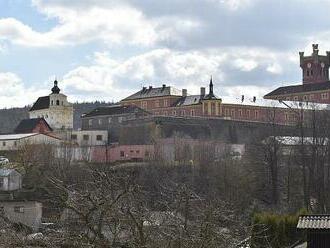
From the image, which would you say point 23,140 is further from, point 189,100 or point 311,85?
point 311,85

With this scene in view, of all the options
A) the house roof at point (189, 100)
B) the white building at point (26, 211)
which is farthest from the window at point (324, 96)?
the white building at point (26, 211)

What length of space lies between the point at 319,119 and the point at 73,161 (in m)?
17.8

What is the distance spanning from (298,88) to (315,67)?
20.9 feet

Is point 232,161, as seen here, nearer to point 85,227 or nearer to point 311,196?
point 311,196

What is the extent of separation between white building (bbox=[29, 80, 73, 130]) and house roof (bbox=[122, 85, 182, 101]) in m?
9.65

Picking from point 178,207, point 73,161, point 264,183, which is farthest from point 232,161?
point 178,207

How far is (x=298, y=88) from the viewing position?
84938mm

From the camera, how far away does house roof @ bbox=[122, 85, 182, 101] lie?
76012 millimetres

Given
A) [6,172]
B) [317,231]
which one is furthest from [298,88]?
[317,231]

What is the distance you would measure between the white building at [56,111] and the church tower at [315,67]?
33.0 meters

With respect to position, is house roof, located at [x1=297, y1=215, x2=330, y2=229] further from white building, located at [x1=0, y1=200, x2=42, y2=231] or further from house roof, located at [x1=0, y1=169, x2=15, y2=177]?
house roof, located at [x1=0, y1=169, x2=15, y2=177]

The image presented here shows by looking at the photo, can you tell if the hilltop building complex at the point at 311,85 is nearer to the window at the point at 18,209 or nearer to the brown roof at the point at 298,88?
the brown roof at the point at 298,88

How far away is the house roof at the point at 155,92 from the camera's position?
76.0 m

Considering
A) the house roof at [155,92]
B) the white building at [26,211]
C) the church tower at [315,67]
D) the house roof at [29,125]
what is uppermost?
the church tower at [315,67]
